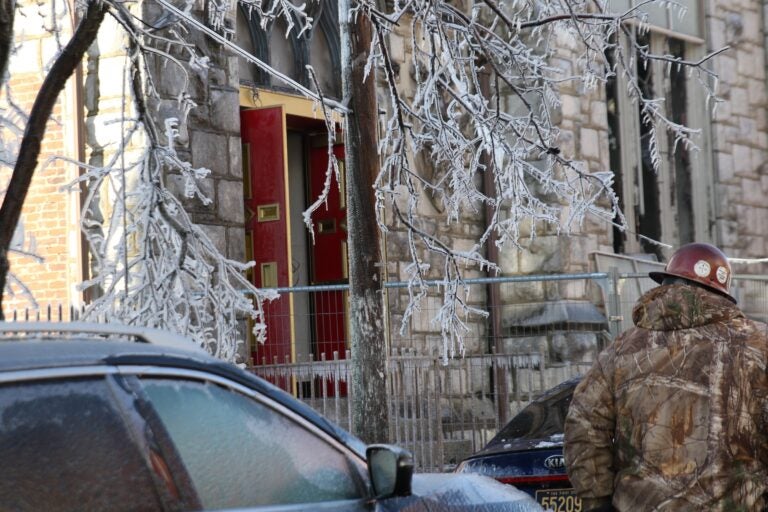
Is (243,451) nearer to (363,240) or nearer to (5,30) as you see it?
(5,30)

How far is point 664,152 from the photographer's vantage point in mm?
19312

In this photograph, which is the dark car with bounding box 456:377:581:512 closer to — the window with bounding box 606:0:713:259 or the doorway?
the doorway

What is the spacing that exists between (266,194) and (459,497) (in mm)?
9181

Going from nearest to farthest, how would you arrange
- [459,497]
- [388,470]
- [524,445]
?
1. [388,470]
2. [459,497]
3. [524,445]

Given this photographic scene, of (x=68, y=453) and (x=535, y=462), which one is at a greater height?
(x=68, y=453)

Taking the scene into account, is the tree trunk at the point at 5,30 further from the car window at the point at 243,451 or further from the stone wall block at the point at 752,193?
the stone wall block at the point at 752,193

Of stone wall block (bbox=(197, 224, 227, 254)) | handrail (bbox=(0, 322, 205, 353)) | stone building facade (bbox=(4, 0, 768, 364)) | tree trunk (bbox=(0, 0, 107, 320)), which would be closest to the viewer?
handrail (bbox=(0, 322, 205, 353))

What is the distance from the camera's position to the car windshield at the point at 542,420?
7609 millimetres

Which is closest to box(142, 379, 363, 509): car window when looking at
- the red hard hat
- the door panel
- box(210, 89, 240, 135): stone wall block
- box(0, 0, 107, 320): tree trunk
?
the red hard hat

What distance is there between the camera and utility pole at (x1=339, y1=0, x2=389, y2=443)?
818 centimetres

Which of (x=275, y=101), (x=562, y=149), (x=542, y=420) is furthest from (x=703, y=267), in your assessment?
(x=562, y=149)

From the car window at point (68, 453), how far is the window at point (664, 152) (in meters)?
15.3

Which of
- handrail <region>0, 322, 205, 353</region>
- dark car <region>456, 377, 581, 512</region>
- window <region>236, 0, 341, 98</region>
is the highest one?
window <region>236, 0, 341, 98</region>

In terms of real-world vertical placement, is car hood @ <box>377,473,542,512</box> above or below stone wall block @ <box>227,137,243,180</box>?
below
